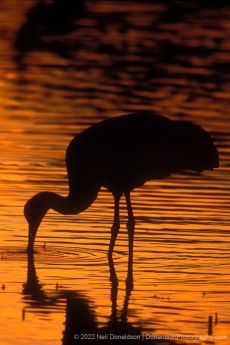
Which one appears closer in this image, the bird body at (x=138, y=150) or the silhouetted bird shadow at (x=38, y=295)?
the silhouetted bird shadow at (x=38, y=295)

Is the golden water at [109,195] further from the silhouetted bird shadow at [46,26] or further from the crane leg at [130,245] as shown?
the silhouetted bird shadow at [46,26]

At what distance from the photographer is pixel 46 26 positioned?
40.5m

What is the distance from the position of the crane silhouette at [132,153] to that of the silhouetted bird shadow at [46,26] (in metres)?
16.2

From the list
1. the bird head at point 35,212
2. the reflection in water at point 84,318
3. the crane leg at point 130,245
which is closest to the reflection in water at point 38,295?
the reflection in water at point 84,318

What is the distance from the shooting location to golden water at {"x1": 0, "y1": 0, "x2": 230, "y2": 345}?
44.8 ft

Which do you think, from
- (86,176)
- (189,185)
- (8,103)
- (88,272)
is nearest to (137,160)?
(86,176)

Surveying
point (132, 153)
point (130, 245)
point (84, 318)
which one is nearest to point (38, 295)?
point (84, 318)

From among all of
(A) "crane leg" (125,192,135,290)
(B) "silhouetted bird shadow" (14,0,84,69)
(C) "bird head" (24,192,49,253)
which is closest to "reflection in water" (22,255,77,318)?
(A) "crane leg" (125,192,135,290)

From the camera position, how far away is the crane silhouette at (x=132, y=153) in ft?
57.0

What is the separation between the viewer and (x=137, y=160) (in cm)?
1744

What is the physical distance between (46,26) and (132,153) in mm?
23506

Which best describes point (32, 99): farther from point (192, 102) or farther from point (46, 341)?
point (46, 341)

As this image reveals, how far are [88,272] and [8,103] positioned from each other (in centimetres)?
1321

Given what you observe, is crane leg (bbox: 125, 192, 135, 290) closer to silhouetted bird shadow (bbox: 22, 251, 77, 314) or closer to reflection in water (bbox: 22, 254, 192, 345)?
reflection in water (bbox: 22, 254, 192, 345)
